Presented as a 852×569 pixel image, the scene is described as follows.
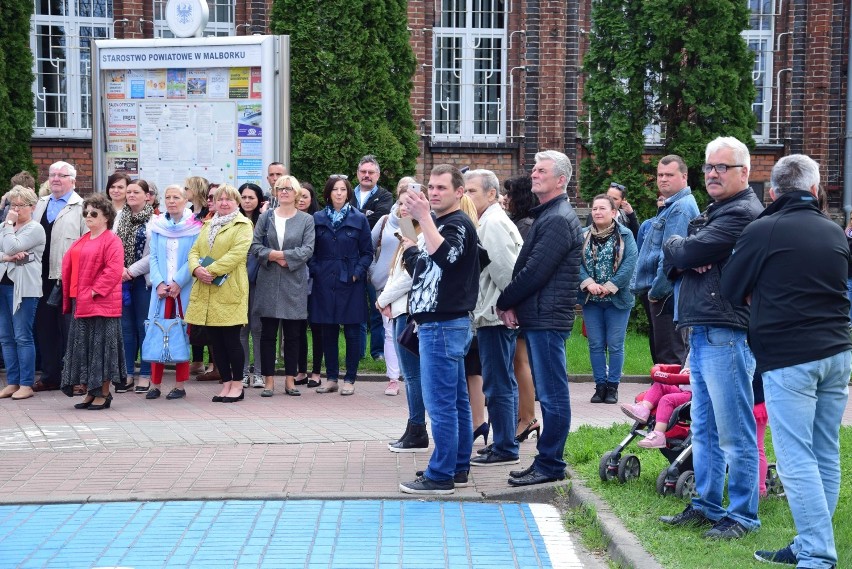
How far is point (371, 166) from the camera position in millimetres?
13320

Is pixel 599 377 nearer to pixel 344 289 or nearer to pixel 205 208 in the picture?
pixel 344 289

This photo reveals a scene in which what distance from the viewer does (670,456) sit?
7.90 meters

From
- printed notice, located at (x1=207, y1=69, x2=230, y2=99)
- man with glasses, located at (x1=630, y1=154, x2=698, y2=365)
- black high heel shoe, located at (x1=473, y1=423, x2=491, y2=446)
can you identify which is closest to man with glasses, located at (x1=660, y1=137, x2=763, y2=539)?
man with glasses, located at (x1=630, y1=154, x2=698, y2=365)

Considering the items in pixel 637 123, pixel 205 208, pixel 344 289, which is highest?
pixel 637 123

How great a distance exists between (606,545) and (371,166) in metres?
7.28

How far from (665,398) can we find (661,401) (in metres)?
0.03

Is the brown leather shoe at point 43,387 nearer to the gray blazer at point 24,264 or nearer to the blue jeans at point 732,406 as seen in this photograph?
the gray blazer at point 24,264

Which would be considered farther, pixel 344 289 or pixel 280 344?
pixel 280 344

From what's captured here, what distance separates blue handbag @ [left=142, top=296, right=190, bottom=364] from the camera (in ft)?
39.1

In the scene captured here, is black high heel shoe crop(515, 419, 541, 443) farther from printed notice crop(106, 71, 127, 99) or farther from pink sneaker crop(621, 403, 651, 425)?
printed notice crop(106, 71, 127, 99)

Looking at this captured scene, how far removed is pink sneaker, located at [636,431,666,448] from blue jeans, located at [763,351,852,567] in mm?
1779

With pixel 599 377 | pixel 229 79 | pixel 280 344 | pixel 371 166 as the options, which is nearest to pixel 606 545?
pixel 599 377

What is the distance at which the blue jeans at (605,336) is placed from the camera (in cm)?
1239

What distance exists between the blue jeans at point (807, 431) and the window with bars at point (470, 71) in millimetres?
15751
